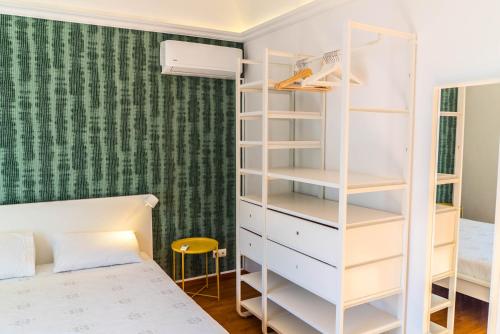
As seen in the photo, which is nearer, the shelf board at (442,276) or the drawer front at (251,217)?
the shelf board at (442,276)

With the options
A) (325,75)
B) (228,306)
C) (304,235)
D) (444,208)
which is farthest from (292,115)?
(228,306)

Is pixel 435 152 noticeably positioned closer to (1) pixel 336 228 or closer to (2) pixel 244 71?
(1) pixel 336 228

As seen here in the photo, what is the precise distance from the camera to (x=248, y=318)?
3215 millimetres

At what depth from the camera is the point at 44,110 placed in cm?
320

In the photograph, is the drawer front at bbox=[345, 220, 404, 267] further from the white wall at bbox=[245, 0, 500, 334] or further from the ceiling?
the ceiling

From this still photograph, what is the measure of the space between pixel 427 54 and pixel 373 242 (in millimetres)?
1081

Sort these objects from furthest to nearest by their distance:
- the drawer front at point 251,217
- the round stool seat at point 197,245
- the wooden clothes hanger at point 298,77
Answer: the round stool seat at point 197,245 → the drawer front at point 251,217 → the wooden clothes hanger at point 298,77

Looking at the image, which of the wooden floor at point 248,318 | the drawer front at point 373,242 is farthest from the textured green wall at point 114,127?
the drawer front at point 373,242

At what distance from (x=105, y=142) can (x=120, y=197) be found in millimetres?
482

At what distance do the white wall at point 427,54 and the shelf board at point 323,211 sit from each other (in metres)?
0.21

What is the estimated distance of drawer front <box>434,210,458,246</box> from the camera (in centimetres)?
→ 212

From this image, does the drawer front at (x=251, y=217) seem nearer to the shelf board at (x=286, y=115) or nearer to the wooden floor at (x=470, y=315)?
the shelf board at (x=286, y=115)

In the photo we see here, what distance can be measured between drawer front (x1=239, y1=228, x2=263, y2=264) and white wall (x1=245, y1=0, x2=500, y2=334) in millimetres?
1031

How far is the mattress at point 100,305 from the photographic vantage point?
2.12m
